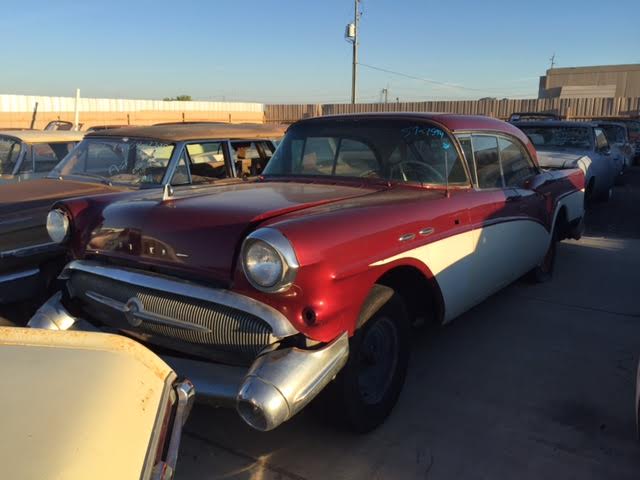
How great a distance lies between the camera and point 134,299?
281cm

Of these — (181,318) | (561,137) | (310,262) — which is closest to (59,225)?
(181,318)

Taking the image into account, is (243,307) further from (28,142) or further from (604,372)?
(28,142)

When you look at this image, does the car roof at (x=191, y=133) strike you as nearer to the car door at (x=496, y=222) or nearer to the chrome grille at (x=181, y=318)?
the chrome grille at (x=181, y=318)

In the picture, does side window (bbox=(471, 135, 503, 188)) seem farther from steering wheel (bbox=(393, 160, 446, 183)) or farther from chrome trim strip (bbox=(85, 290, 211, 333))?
chrome trim strip (bbox=(85, 290, 211, 333))

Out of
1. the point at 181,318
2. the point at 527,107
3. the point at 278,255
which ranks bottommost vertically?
the point at 181,318

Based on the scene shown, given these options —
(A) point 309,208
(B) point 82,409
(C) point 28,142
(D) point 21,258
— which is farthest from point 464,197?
(C) point 28,142

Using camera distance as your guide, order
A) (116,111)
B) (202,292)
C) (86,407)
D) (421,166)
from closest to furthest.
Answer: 1. (86,407)
2. (202,292)
3. (421,166)
4. (116,111)

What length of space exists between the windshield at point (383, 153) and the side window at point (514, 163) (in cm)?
83

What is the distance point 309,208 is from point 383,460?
1.33 m

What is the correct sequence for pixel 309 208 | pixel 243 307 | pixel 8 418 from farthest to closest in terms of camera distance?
1. pixel 309 208
2. pixel 243 307
3. pixel 8 418

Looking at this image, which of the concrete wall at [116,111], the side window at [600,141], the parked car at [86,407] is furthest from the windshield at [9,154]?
the side window at [600,141]

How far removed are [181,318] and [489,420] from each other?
178cm

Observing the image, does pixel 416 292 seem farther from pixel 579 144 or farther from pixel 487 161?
pixel 579 144

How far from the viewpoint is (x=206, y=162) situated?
5.57m
